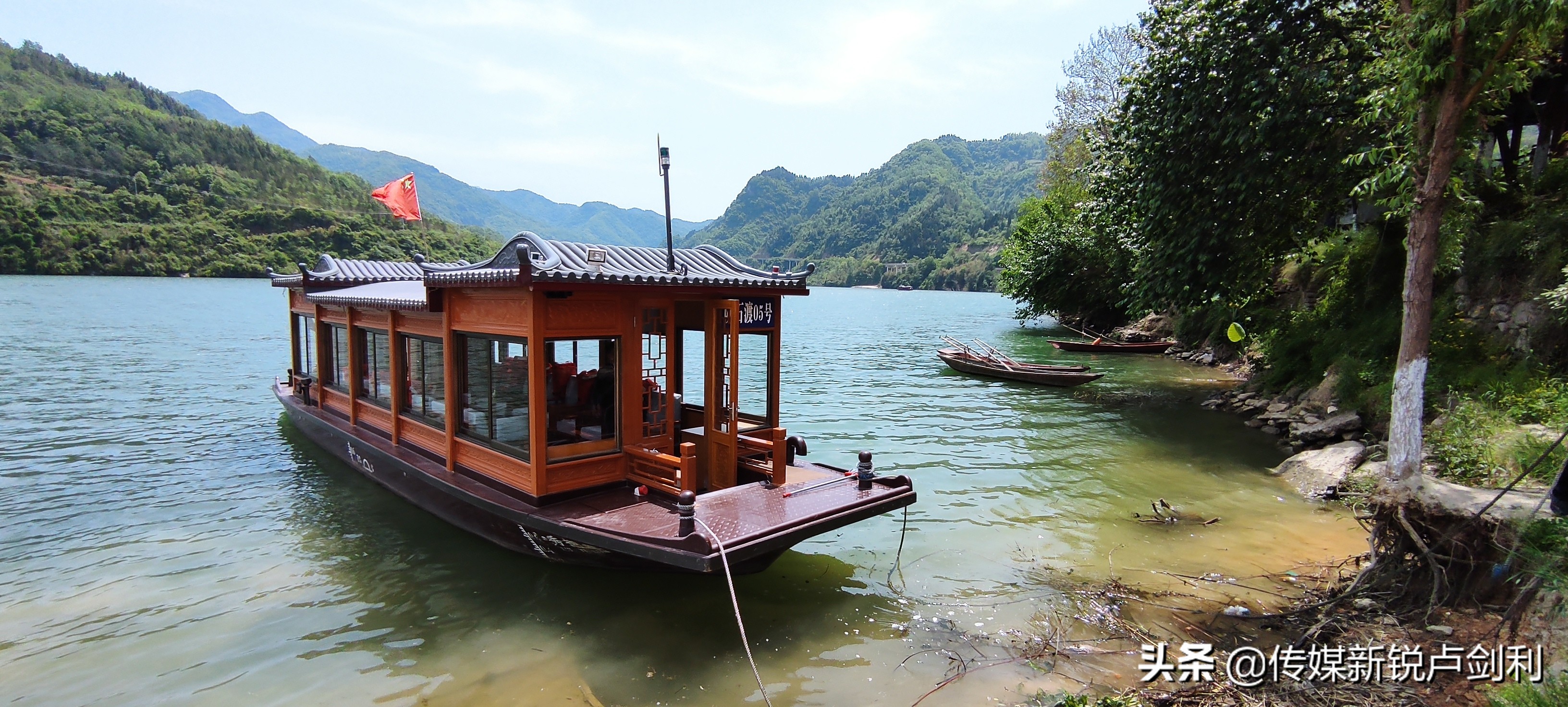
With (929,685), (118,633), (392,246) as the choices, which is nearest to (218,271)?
(392,246)

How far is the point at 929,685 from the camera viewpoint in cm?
525

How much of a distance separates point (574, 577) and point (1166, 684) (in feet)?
16.4

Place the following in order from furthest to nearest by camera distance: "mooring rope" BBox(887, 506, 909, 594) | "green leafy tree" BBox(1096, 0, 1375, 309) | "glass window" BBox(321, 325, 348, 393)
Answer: "green leafy tree" BBox(1096, 0, 1375, 309) < "glass window" BBox(321, 325, 348, 393) < "mooring rope" BBox(887, 506, 909, 594)

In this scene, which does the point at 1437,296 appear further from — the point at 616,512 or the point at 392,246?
the point at 392,246

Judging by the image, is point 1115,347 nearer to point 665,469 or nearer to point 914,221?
point 665,469

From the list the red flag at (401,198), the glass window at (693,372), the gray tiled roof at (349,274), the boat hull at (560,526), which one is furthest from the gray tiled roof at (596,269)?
the red flag at (401,198)

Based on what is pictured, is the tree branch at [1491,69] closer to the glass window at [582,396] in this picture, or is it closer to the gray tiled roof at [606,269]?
the gray tiled roof at [606,269]

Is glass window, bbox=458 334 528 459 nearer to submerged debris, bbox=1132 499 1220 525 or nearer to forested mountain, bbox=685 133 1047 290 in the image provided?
submerged debris, bbox=1132 499 1220 525

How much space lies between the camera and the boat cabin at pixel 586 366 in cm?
641

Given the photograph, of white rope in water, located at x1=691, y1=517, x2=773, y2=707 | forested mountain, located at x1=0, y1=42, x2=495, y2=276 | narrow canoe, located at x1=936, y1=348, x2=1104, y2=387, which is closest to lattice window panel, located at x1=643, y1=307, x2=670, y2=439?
white rope in water, located at x1=691, y1=517, x2=773, y2=707

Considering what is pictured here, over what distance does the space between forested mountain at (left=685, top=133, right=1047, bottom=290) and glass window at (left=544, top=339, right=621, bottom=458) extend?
102404mm

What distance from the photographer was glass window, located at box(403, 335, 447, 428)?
25.7 feet

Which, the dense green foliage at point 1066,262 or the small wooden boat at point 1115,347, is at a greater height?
the dense green foliage at point 1066,262

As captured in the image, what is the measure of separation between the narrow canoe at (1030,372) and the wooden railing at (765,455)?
1371 centimetres
